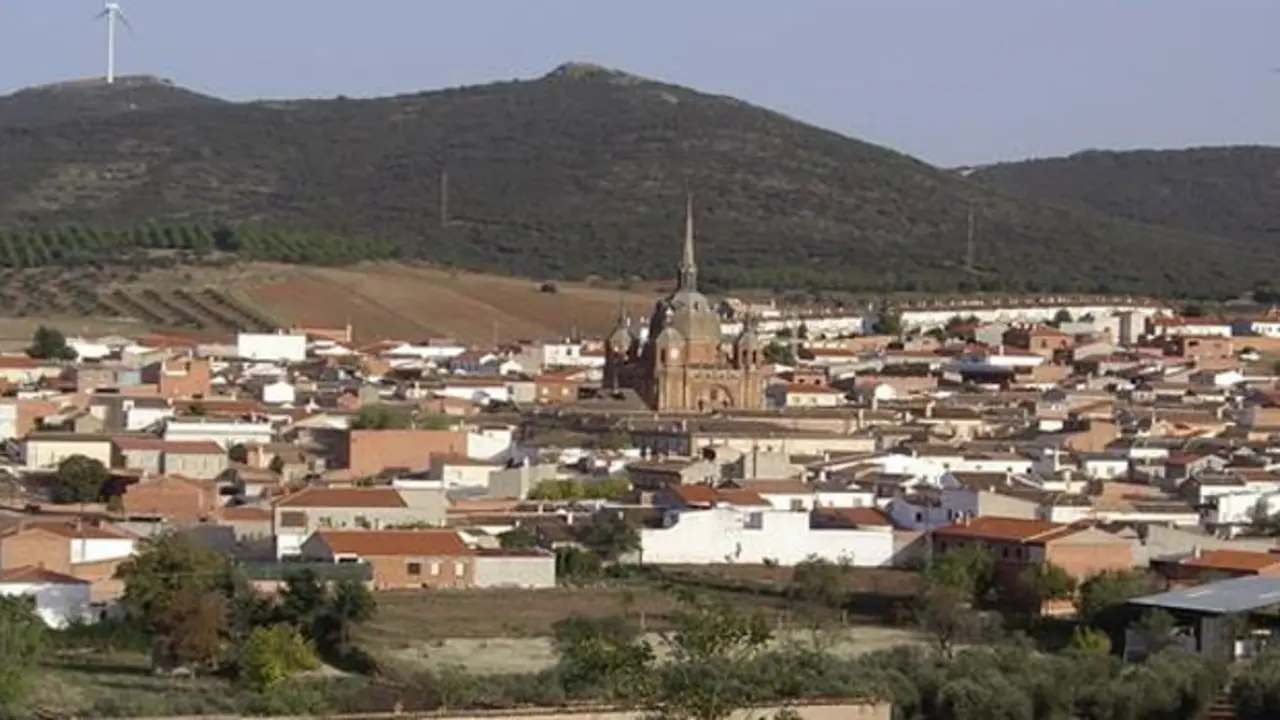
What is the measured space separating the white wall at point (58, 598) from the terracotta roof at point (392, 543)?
13.7 feet

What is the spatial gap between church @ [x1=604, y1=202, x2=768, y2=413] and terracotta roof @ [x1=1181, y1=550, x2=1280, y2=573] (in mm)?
26045

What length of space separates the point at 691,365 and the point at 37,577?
31.3m

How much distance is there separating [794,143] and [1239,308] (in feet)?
158

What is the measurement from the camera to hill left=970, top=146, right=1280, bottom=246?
177500 mm

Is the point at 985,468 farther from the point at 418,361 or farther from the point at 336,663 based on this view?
the point at 418,361

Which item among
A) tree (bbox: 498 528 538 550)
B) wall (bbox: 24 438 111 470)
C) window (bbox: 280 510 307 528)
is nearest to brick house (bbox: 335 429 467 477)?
wall (bbox: 24 438 111 470)

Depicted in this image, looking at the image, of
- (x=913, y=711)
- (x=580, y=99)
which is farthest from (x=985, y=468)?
(x=580, y=99)

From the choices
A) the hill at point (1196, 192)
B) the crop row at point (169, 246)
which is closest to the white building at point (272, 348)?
the crop row at point (169, 246)

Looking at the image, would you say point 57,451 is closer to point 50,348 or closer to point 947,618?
point 947,618

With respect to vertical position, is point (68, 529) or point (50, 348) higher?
point (50, 348)

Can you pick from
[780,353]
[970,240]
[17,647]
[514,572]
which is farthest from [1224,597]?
[970,240]

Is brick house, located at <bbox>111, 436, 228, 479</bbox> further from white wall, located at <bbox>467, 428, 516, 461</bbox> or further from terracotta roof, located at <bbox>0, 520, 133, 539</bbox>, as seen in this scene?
terracotta roof, located at <bbox>0, 520, 133, 539</bbox>

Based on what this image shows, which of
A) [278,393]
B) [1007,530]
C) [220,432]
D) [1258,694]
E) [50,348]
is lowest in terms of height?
[1258,694]

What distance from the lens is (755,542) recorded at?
46.1 meters
